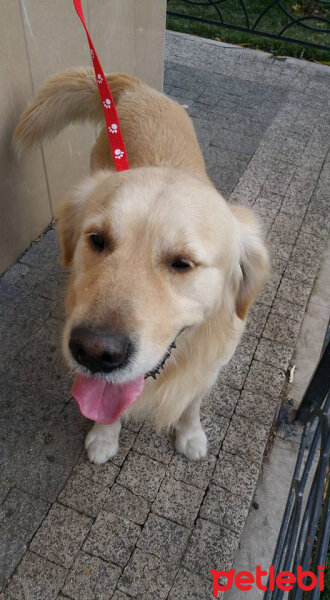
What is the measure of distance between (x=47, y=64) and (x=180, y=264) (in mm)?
2130

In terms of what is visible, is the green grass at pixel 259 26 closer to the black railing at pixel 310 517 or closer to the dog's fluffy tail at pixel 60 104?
the dog's fluffy tail at pixel 60 104

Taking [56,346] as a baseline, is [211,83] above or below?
above

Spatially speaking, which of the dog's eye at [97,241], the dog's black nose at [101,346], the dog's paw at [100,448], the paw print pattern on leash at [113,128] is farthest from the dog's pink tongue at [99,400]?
the paw print pattern on leash at [113,128]

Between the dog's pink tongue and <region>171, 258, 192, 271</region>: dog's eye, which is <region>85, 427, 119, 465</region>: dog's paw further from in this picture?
<region>171, 258, 192, 271</region>: dog's eye

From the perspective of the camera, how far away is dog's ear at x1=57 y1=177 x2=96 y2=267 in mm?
2082

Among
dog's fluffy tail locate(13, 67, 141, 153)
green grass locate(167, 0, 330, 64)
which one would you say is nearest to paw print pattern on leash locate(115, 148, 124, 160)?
dog's fluffy tail locate(13, 67, 141, 153)

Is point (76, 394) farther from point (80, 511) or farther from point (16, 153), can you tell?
point (16, 153)

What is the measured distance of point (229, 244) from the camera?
1858 millimetres

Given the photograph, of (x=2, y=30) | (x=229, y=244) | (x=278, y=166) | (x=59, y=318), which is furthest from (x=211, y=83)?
(x=229, y=244)

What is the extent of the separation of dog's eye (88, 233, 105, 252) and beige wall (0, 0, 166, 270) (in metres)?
1.58

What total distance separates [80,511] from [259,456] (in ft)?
3.36

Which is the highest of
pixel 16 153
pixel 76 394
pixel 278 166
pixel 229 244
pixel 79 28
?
pixel 79 28

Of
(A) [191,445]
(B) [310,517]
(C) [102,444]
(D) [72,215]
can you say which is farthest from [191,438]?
(D) [72,215]

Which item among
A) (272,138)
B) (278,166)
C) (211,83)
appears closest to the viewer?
(278,166)
